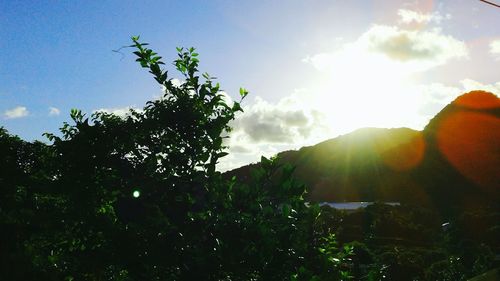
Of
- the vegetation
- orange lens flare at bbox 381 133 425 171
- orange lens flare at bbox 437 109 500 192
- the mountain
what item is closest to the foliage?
the vegetation

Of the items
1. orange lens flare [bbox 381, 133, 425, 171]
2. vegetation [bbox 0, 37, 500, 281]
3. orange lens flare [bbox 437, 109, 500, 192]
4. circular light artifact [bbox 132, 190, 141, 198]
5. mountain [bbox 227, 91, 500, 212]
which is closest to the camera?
vegetation [bbox 0, 37, 500, 281]

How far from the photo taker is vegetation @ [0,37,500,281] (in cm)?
281

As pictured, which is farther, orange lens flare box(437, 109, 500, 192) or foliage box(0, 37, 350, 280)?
orange lens flare box(437, 109, 500, 192)

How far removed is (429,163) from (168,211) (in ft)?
168

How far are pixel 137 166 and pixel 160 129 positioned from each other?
1.30ft

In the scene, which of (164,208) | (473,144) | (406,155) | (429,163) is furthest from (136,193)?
(473,144)

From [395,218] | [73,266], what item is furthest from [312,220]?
[395,218]

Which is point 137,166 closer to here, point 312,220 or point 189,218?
point 189,218

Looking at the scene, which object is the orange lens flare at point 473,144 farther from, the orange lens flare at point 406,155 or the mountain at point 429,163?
the orange lens flare at point 406,155

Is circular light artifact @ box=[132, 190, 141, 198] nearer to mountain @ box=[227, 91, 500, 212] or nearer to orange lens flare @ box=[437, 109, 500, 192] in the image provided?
mountain @ box=[227, 91, 500, 212]

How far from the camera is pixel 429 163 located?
48.6 m

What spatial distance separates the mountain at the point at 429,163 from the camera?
4581 centimetres

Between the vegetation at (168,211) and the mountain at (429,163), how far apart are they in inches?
1622

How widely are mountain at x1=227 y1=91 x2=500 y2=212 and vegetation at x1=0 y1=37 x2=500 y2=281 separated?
4121cm
